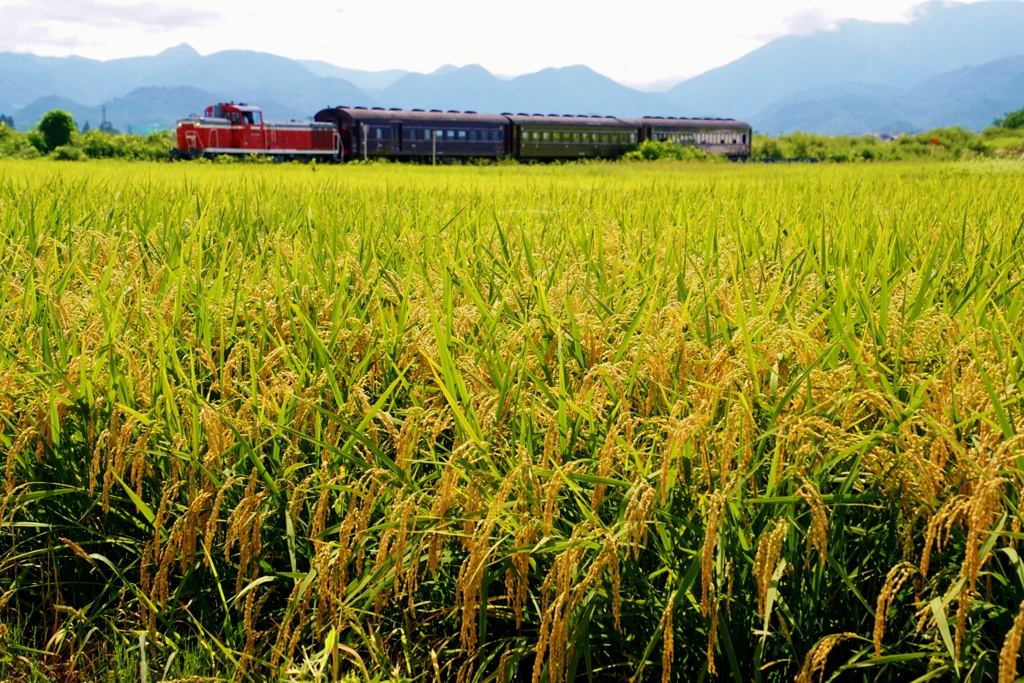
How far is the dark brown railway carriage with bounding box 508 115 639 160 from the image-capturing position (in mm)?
31453

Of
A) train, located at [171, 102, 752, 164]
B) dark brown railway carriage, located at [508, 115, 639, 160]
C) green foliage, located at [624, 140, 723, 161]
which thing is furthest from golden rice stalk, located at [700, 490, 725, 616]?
dark brown railway carriage, located at [508, 115, 639, 160]

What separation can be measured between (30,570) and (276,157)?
28340 millimetres

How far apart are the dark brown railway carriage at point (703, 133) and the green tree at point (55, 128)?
31.9 metres

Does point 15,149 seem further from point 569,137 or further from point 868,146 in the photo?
point 868,146

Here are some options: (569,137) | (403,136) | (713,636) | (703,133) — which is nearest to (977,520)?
(713,636)

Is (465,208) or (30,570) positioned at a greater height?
(465,208)

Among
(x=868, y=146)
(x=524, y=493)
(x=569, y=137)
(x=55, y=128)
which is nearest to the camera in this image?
(x=524, y=493)

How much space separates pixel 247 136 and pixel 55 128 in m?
24.5

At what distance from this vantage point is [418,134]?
1166 inches

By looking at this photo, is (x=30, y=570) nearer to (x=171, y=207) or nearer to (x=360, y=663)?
(x=360, y=663)

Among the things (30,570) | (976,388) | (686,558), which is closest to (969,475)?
(976,388)

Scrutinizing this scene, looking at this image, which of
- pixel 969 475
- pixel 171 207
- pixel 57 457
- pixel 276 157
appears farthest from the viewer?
pixel 276 157

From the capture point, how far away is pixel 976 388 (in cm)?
169

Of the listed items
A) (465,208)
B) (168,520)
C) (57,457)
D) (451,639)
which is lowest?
(451,639)
